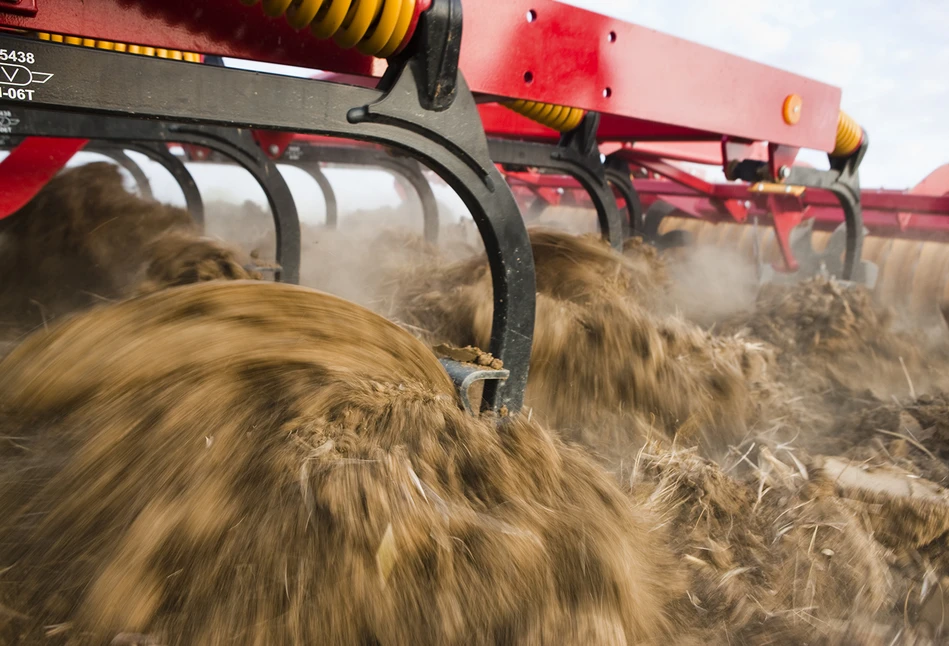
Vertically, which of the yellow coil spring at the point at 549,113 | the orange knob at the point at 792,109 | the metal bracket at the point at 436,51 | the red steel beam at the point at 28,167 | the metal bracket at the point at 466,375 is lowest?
the metal bracket at the point at 466,375

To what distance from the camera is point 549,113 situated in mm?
2102

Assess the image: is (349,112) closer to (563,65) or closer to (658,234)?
(563,65)

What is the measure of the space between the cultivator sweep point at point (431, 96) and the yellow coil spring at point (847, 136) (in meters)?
0.01

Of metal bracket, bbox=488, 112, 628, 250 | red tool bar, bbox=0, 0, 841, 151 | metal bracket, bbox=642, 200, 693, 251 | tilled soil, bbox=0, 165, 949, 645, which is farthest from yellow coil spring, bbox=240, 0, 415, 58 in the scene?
metal bracket, bbox=642, 200, 693, 251

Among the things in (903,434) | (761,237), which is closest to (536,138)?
(761,237)

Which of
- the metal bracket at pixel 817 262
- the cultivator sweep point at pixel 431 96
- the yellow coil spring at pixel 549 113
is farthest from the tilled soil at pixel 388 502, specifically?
the metal bracket at pixel 817 262

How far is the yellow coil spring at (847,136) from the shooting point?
2518 millimetres

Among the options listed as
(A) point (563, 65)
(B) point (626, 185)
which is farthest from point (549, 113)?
(B) point (626, 185)

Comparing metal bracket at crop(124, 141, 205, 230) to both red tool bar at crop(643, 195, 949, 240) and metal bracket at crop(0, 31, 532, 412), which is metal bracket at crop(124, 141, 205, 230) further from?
red tool bar at crop(643, 195, 949, 240)

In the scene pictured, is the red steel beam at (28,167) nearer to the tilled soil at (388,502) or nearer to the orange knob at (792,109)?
the tilled soil at (388,502)

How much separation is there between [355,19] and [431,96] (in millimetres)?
164

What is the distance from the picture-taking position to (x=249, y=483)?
0.71 m

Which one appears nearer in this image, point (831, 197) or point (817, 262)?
point (817, 262)

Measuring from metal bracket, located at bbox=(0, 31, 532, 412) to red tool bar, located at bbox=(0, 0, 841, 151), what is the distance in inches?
5.6
